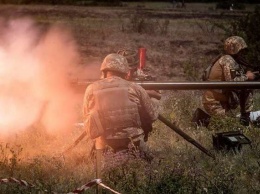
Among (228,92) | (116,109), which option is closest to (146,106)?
(116,109)

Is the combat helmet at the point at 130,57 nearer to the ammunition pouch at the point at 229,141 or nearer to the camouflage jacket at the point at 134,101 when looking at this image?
the camouflage jacket at the point at 134,101

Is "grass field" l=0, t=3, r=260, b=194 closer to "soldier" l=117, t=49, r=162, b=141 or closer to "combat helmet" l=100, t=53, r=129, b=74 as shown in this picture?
"soldier" l=117, t=49, r=162, b=141

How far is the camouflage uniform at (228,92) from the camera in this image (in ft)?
31.2

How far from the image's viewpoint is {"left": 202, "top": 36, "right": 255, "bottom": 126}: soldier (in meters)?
9.51

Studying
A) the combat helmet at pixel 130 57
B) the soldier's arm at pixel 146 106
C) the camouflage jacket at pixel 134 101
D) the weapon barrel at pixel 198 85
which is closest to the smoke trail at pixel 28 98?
the camouflage jacket at pixel 134 101

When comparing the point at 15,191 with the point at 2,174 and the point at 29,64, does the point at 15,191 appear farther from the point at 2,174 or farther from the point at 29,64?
the point at 29,64

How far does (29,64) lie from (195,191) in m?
5.43

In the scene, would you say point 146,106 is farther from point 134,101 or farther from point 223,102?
point 223,102

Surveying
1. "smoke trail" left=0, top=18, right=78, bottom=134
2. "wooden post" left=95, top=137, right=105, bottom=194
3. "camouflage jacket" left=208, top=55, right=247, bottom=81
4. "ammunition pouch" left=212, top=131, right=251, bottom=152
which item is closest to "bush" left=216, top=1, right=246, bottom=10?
"camouflage jacket" left=208, top=55, right=247, bottom=81

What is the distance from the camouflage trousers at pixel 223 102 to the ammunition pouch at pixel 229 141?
1.77 metres

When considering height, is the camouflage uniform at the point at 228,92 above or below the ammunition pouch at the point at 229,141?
above

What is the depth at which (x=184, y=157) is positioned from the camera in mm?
7598

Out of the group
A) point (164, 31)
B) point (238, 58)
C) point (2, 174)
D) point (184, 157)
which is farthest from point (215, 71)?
point (164, 31)

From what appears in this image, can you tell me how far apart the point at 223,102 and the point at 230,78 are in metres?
0.71
